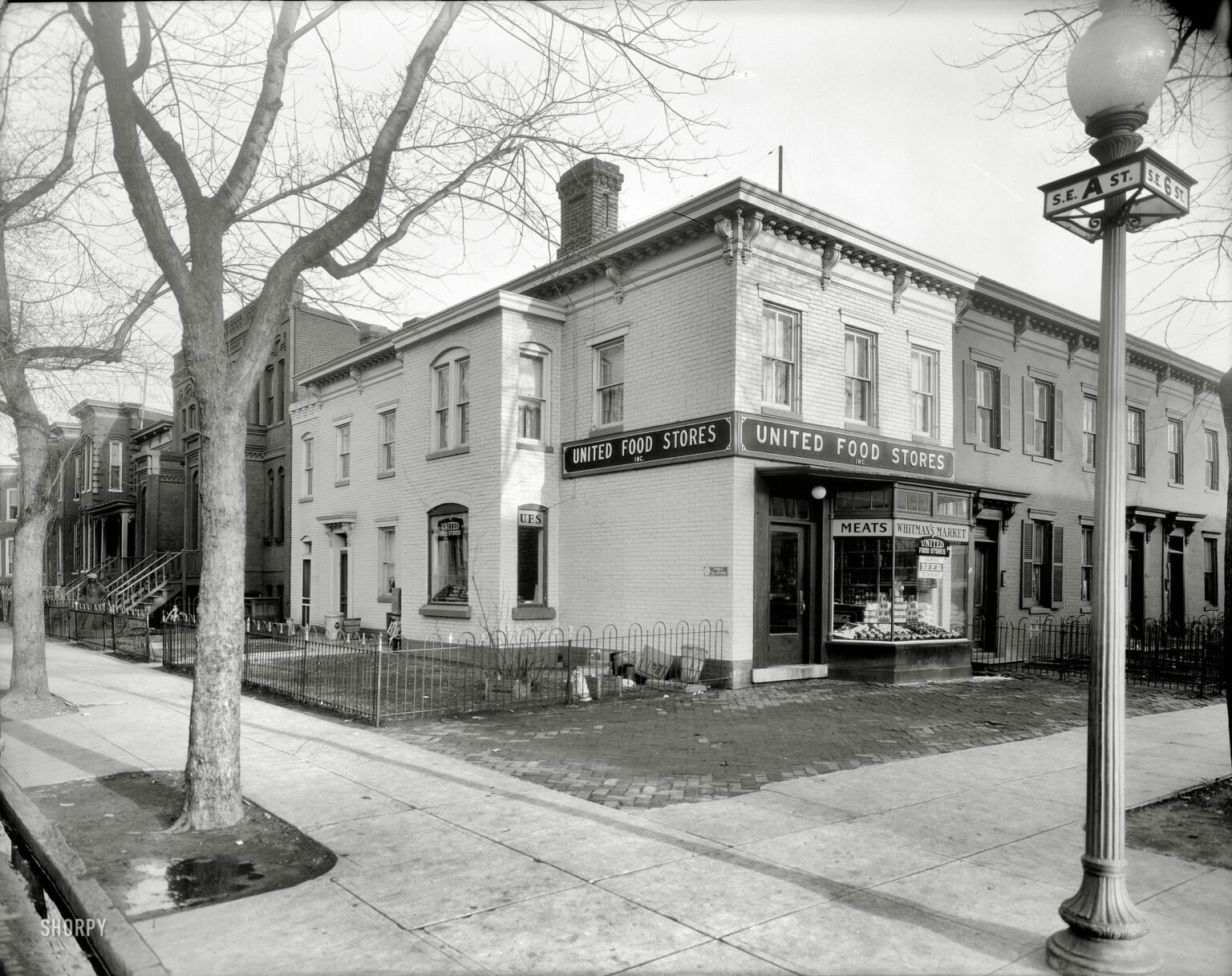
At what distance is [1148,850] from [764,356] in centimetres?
1072

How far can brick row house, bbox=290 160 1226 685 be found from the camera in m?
15.5

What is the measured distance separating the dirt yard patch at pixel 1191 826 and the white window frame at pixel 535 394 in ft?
43.0

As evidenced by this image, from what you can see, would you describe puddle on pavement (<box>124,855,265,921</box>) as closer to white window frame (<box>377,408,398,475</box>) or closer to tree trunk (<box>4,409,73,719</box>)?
tree trunk (<box>4,409,73,719</box>)

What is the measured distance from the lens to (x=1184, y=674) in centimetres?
1642

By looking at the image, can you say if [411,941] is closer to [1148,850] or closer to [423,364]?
[1148,850]

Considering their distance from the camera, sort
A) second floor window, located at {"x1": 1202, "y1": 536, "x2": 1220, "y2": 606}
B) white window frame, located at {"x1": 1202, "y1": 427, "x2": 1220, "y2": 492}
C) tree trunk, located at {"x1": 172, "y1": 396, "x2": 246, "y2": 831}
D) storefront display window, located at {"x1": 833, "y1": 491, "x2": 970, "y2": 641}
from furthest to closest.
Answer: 1. white window frame, located at {"x1": 1202, "y1": 427, "x2": 1220, "y2": 492}
2. second floor window, located at {"x1": 1202, "y1": 536, "x2": 1220, "y2": 606}
3. storefront display window, located at {"x1": 833, "y1": 491, "x2": 970, "y2": 641}
4. tree trunk, located at {"x1": 172, "y1": 396, "x2": 246, "y2": 831}

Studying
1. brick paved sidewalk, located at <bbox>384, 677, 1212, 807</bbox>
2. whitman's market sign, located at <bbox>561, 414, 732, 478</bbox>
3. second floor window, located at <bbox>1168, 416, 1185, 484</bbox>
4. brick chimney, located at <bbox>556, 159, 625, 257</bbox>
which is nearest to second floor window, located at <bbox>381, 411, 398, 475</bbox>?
whitman's market sign, located at <bbox>561, 414, 732, 478</bbox>

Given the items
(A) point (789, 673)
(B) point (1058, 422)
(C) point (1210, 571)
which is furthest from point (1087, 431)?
(A) point (789, 673)

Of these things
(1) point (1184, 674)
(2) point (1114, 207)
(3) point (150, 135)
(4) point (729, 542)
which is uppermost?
Answer: (3) point (150, 135)

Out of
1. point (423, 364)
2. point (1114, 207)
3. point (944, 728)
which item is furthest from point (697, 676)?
point (1114, 207)

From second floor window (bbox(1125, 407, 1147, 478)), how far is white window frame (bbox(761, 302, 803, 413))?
14.1m

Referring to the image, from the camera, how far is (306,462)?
2731cm

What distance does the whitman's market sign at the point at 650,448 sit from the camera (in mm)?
15211

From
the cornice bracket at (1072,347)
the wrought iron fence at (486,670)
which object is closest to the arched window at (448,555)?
the wrought iron fence at (486,670)
